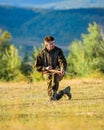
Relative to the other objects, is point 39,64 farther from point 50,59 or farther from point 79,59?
point 79,59

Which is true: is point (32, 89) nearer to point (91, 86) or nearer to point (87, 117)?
point (91, 86)

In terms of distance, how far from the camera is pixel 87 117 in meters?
12.6

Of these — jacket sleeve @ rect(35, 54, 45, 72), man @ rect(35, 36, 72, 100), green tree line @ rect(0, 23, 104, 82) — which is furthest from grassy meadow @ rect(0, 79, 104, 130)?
green tree line @ rect(0, 23, 104, 82)

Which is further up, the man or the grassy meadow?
the man

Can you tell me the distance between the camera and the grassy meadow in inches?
429

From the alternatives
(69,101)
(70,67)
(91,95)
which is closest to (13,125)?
(69,101)

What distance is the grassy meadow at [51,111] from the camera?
35.8 feet

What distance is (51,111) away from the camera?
13.9m

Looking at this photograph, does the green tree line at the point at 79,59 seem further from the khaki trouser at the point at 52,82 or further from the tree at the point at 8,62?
the khaki trouser at the point at 52,82

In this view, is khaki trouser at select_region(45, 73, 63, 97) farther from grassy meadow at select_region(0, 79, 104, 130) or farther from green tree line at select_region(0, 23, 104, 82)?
green tree line at select_region(0, 23, 104, 82)

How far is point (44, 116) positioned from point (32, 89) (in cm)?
892

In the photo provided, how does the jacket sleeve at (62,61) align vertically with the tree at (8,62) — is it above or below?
below

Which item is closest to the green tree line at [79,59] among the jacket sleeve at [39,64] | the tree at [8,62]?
the tree at [8,62]

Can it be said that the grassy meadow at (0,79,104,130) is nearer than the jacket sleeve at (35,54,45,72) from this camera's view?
Yes
